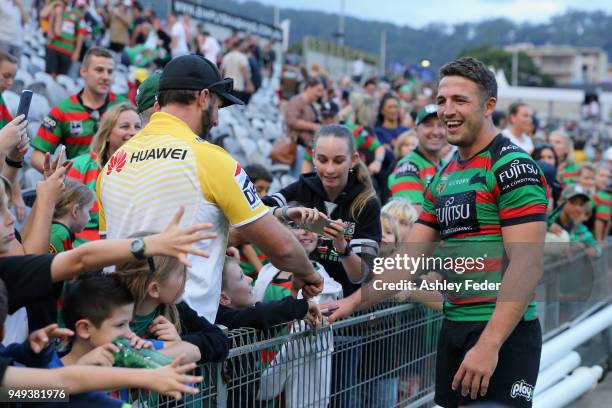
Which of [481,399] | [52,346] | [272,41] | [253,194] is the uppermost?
[272,41]

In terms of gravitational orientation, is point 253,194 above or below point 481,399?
above

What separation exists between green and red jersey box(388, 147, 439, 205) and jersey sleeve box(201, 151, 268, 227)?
327cm

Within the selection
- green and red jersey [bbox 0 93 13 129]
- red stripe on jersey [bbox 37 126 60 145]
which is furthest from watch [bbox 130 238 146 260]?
green and red jersey [bbox 0 93 13 129]

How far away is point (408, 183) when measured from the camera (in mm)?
6551

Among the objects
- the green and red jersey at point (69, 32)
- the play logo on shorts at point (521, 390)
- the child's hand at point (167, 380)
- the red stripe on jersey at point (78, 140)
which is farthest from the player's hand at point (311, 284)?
the green and red jersey at point (69, 32)

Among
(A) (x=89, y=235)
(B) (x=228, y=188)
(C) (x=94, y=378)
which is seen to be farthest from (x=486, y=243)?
(A) (x=89, y=235)

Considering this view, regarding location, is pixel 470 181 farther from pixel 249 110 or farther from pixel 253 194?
pixel 249 110

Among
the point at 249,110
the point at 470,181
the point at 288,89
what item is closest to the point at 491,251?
the point at 470,181

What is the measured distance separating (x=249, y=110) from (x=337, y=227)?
11863 mm

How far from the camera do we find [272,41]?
84.2 feet

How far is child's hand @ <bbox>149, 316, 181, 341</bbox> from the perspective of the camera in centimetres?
299

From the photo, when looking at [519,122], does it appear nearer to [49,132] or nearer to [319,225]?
[49,132]

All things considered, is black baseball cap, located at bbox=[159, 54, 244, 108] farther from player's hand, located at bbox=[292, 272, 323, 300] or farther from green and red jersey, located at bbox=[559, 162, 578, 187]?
green and red jersey, located at bbox=[559, 162, 578, 187]

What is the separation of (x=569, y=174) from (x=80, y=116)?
7630 millimetres
